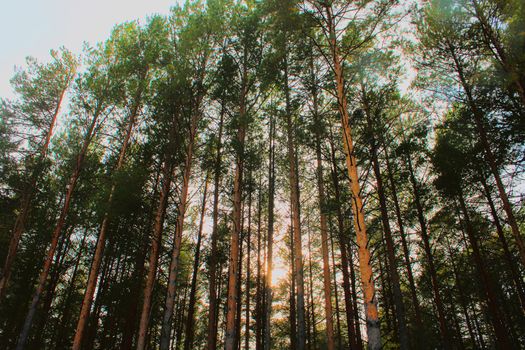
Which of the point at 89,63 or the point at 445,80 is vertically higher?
the point at 89,63

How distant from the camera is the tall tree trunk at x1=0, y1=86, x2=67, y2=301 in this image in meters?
10.4

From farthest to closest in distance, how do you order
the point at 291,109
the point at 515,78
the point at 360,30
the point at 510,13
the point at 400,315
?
the point at 291,109 → the point at 400,315 → the point at 510,13 → the point at 515,78 → the point at 360,30

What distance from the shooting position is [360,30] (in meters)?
6.27

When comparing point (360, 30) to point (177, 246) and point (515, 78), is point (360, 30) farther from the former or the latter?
point (177, 246)

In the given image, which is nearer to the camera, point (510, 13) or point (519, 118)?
point (510, 13)

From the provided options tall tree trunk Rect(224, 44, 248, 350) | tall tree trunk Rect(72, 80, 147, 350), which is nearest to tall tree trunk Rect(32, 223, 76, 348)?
tall tree trunk Rect(72, 80, 147, 350)

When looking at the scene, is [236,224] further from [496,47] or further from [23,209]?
[23,209]

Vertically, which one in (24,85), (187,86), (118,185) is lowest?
(118,185)

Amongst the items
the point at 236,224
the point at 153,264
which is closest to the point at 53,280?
the point at 153,264

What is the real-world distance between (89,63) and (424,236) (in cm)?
1677

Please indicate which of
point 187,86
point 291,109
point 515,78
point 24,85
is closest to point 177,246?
point 187,86

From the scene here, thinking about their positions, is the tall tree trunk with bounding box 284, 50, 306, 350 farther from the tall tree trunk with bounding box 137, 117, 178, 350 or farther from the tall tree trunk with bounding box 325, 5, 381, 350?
the tall tree trunk with bounding box 137, 117, 178, 350

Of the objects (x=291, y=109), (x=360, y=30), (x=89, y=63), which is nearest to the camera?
(x=360, y=30)

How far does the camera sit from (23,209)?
11.4m
